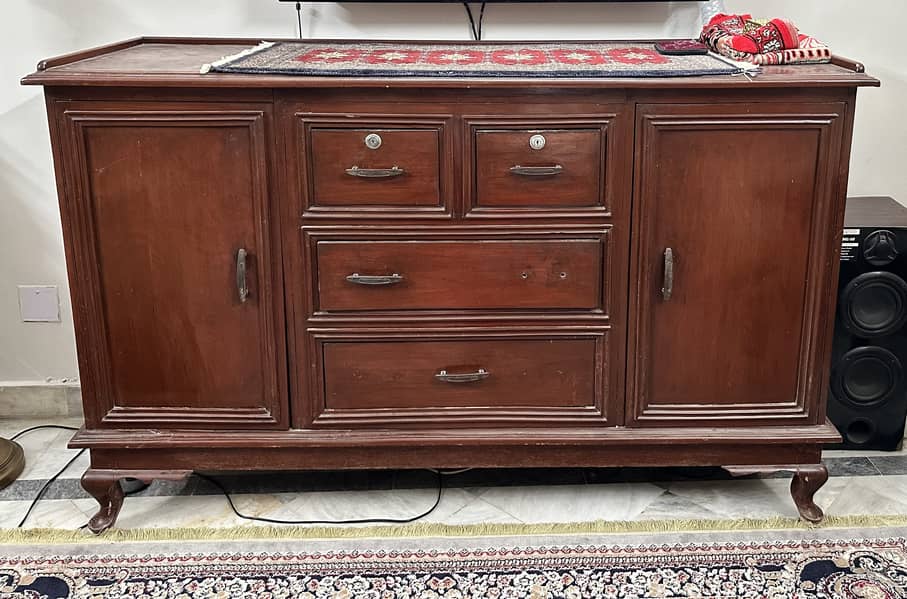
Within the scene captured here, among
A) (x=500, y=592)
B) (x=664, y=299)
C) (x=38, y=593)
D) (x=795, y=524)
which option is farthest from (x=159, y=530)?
(x=795, y=524)

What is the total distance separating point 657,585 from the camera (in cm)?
197

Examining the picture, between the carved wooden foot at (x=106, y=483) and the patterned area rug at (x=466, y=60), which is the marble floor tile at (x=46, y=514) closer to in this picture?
the carved wooden foot at (x=106, y=483)

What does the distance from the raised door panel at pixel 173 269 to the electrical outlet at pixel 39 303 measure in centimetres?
63

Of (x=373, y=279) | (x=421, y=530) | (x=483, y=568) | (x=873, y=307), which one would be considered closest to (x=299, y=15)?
(x=373, y=279)

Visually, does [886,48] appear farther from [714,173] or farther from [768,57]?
[714,173]

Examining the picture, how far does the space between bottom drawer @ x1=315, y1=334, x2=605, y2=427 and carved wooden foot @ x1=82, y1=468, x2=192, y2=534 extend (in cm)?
35

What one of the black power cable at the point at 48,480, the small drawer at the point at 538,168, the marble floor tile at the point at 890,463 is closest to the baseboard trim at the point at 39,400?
the black power cable at the point at 48,480

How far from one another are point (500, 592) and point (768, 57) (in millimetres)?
1193

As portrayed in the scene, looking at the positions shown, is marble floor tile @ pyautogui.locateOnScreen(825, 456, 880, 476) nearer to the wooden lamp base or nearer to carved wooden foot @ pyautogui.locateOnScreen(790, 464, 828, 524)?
carved wooden foot @ pyautogui.locateOnScreen(790, 464, 828, 524)

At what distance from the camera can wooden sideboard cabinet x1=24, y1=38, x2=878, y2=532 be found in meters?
1.92

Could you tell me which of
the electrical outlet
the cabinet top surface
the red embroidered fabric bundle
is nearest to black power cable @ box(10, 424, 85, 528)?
the electrical outlet

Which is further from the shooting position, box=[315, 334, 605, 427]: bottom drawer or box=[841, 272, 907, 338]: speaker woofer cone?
box=[841, 272, 907, 338]: speaker woofer cone

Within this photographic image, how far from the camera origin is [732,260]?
202 cm

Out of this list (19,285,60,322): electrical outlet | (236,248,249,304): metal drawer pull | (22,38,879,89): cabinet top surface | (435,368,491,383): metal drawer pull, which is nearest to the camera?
(22,38,879,89): cabinet top surface
